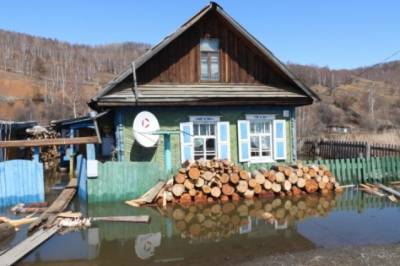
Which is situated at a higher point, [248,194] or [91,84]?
[91,84]

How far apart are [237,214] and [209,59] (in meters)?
7.86

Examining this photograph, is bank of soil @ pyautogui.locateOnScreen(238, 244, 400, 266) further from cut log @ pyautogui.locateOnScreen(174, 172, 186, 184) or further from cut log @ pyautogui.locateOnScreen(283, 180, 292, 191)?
cut log @ pyautogui.locateOnScreen(283, 180, 292, 191)

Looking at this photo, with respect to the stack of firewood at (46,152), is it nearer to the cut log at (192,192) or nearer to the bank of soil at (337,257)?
the cut log at (192,192)

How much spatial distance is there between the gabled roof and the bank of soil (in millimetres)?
9423

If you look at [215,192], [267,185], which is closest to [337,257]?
[215,192]

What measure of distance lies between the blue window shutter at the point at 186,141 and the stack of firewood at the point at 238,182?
215cm

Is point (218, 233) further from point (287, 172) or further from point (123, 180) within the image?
point (287, 172)

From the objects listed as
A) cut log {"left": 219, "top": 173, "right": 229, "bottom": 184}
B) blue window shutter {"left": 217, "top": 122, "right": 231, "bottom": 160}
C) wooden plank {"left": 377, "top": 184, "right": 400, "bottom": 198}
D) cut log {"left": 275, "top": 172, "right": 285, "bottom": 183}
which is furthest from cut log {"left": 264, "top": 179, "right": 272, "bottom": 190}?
wooden plank {"left": 377, "top": 184, "right": 400, "bottom": 198}

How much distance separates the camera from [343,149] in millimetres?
23375

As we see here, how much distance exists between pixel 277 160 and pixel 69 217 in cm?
915

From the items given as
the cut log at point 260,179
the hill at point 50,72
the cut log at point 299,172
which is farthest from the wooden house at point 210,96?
the hill at point 50,72

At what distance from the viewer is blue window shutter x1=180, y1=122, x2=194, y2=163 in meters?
15.8

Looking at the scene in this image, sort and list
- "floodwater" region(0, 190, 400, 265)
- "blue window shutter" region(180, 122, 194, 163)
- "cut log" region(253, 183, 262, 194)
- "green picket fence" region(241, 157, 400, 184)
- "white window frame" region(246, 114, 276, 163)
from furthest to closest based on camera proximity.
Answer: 1. "white window frame" region(246, 114, 276, 163)
2. "blue window shutter" region(180, 122, 194, 163)
3. "green picket fence" region(241, 157, 400, 184)
4. "cut log" region(253, 183, 262, 194)
5. "floodwater" region(0, 190, 400, 265)

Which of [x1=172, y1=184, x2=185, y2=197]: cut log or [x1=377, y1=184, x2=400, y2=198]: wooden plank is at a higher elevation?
[x1=172, y1=184, x2=185, y2=197]: cut log
